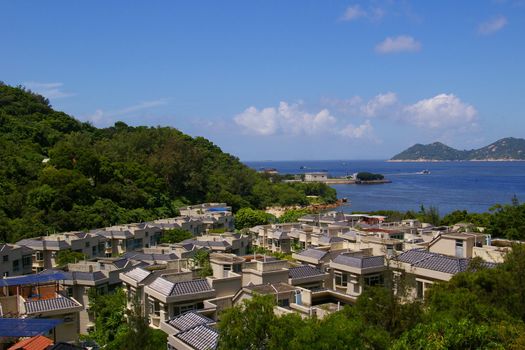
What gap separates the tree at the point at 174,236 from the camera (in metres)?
31.1

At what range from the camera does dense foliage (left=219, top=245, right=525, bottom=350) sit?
7.13 metres

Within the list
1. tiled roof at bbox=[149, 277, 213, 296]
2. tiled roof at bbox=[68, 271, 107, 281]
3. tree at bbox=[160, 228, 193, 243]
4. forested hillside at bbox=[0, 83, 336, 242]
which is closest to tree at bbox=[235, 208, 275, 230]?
forested hillside at bbox=[0, 83, 336, 242]

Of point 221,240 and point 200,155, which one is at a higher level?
point 200,155

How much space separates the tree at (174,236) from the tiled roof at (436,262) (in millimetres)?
18426

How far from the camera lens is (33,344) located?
433 inches

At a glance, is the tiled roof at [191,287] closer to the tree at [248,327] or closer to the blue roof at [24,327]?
the blue roof at [24,327]

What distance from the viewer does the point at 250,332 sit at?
7.85m

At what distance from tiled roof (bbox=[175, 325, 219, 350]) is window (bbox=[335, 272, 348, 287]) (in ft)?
22.8

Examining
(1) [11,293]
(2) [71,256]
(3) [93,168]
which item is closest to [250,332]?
(1) [11,293]

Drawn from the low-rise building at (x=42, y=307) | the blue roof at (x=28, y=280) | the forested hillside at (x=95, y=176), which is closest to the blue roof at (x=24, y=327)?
the low-rise building at (x=42, y=307)

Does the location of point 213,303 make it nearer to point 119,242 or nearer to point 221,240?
point 221,240

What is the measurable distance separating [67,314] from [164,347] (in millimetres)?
5104

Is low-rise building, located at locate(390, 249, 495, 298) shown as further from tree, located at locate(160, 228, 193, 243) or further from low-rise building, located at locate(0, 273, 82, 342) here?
tree, located at locate(160, 228, 193, 243)

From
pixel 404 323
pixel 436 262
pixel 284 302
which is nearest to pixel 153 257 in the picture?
pixel 284 302
